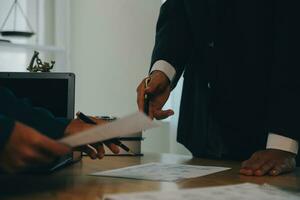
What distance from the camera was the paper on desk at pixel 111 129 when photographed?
0.73m

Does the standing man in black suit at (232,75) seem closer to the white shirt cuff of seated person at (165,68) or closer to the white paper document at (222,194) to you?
the white shirt cuff of seated person at (165,68)

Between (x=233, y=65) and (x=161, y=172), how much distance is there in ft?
1.71

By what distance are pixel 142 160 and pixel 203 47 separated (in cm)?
42

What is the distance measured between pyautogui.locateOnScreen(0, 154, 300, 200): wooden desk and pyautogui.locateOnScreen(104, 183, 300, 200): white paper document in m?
0.07

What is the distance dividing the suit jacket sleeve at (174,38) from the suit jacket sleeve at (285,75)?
0.32 meters

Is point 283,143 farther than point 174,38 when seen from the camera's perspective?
No

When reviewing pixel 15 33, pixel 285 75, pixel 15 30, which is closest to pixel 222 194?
pixel 285 75

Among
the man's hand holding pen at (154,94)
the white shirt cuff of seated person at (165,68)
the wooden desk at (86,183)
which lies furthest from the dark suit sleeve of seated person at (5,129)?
the white shirt cuff of seated person at (165,68)

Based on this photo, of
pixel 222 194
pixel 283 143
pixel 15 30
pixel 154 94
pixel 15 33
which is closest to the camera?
pixel 222 194

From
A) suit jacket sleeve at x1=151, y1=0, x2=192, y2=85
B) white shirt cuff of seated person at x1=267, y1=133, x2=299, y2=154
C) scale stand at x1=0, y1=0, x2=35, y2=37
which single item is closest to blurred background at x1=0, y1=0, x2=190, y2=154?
scale stand at x1=0, y1=0, x2=35, y2=37

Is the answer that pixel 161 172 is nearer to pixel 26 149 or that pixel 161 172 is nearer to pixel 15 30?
pixel 26 149

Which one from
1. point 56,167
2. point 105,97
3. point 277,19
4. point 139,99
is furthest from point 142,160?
point 105,97

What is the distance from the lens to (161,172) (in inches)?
44.7

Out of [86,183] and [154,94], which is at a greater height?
[154,94]
